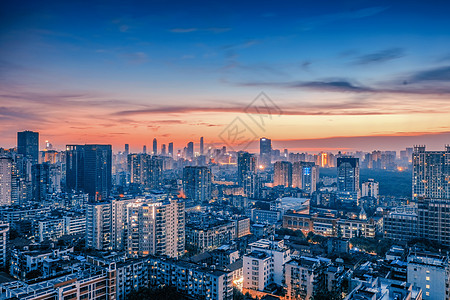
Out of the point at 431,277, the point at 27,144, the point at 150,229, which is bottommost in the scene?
the point at 431,277

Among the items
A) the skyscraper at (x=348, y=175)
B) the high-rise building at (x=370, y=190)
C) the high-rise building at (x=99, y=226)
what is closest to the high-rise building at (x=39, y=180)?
the high-rise building at (x=99, y=226)

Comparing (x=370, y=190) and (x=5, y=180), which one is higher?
(x=5, y=180)

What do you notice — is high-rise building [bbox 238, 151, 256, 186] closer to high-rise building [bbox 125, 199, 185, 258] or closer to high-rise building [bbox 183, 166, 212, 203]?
high-rise building [bbox 183, 166, 212, 203]

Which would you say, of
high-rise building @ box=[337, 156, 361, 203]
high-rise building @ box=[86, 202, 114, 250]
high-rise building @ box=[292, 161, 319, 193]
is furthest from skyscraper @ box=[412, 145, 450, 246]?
high-rise building @ box=[86, 202, 114, 250]

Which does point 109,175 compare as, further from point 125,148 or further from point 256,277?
point 125,148

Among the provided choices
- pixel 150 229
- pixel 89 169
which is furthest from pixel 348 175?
pixel 89 169

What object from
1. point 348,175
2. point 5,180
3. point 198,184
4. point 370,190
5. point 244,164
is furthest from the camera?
point 244,164

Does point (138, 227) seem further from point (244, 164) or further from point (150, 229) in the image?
point (244, 164)
